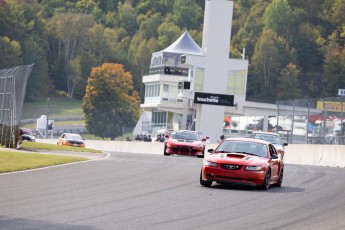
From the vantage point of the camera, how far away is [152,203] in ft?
63.2

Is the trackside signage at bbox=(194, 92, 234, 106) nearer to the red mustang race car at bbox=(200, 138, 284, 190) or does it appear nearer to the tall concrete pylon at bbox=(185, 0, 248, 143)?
the tall concrete pylon at bbox=(185, 0, 248, 143)

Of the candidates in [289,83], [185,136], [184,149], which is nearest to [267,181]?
[184,149]

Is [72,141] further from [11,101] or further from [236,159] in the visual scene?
[236,159]

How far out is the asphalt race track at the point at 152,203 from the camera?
1612cm

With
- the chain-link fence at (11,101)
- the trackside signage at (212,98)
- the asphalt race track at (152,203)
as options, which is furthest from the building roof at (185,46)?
the asphalt race track at (152,203)

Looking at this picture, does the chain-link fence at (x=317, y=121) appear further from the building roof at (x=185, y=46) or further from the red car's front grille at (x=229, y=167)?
the building roof at (x=185, y=46)

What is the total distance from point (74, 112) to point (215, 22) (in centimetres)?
6786

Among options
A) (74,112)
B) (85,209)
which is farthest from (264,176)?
(74,112)

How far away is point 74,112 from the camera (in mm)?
156250

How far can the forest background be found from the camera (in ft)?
543

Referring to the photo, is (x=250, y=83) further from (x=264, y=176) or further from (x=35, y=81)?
(x=264, y=176)

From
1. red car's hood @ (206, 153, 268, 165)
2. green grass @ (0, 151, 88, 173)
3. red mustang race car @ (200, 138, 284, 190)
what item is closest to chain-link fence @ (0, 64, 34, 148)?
green grass @ (0, 151, 88, 173)

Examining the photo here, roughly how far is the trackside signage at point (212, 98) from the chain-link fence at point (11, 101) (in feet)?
162

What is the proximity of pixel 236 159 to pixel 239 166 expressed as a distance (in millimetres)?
268
